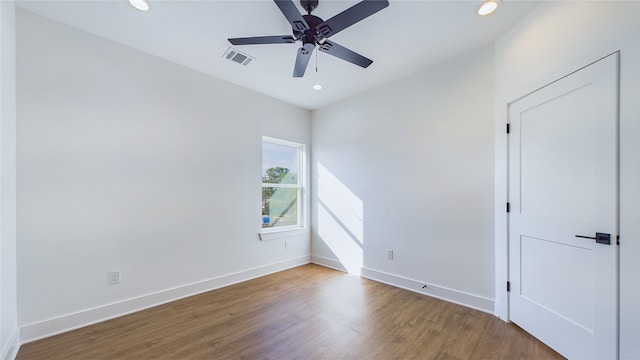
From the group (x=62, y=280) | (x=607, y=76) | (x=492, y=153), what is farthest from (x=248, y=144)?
(x=607, y=76)

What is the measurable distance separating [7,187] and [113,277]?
3.76ft

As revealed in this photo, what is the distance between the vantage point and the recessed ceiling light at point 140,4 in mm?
1957

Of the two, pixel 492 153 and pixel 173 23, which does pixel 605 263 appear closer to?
pixel 492 153

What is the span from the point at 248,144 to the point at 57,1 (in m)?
2.18

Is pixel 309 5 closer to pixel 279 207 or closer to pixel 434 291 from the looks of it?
pixel 279 207

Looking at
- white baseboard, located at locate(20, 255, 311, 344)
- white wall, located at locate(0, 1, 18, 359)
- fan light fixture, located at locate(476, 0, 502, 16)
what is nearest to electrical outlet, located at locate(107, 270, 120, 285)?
white baseboard, located at locate(20, 255, 311, 344)

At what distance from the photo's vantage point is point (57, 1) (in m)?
2.00

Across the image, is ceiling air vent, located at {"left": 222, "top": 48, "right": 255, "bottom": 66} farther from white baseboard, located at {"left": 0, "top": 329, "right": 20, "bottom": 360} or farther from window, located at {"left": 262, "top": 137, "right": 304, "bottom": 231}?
white baseboard, located at {"left": 0, "top": 329, "right": 20, "bottom": 360}

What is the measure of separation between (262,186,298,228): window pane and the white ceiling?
72.0 inches

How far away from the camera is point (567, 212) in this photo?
188 cm

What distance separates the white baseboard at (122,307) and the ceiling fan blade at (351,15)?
312 cm

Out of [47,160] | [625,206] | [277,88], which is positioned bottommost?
[625,206]

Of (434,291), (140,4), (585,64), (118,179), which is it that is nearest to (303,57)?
(140,4)

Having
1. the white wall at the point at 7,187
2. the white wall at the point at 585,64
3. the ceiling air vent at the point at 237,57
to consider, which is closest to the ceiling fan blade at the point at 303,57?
the ceiling air vent at the point at 237,57
